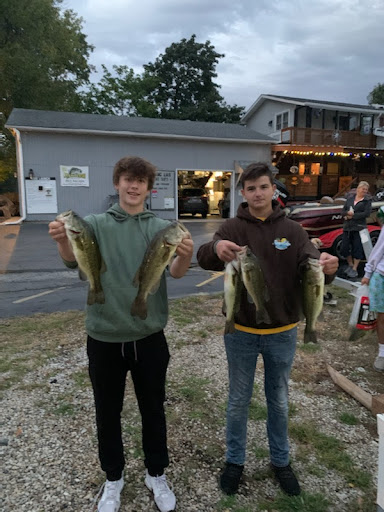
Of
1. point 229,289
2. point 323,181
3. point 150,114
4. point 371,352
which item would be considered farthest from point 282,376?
point 150,114

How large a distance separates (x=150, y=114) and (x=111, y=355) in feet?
120

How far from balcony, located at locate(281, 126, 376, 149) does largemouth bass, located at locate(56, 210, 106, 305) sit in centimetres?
2234

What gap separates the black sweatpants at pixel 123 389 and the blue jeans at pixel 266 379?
46cm

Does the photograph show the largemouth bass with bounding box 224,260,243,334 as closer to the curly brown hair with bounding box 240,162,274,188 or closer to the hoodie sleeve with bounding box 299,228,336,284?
the hoodie sleeve with bounding box 299,228,336,284

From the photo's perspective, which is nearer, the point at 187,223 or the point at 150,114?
the point at 187,223

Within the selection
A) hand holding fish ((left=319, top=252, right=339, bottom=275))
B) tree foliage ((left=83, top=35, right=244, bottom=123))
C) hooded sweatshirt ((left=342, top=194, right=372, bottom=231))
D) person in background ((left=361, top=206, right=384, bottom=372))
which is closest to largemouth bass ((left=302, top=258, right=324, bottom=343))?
hand holding fish ((left=319, top=252, right=339, bottom=275))

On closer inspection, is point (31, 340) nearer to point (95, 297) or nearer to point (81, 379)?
point (81, 379)

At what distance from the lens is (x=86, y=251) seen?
2.06m

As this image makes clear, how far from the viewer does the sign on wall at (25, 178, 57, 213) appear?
1715cm

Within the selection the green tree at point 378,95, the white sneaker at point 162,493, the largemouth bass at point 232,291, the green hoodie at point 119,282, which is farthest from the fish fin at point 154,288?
the green tree at point 378,95

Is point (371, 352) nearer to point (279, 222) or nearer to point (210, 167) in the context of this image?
point (279, 222)

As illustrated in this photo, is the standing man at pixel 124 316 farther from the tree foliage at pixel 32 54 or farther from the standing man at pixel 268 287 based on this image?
the tree foliage at pixel 32 54

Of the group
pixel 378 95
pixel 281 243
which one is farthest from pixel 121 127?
pixel 378 95

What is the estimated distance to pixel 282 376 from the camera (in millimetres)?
2482
